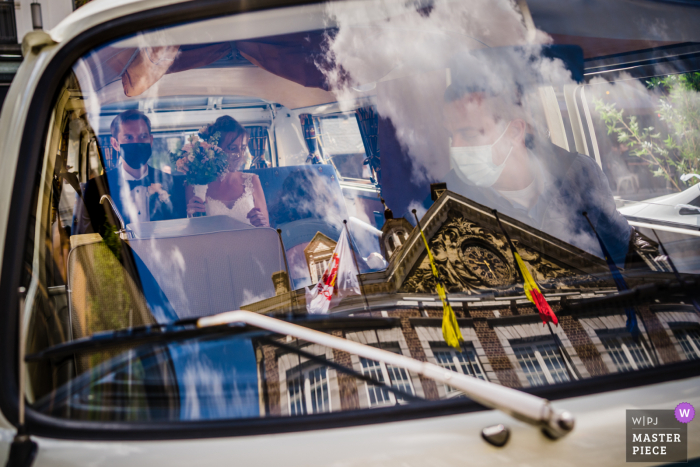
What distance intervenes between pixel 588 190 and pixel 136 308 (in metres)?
1.49

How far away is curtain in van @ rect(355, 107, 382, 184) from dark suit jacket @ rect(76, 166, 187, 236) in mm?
629

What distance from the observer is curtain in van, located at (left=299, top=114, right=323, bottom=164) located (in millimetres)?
1639

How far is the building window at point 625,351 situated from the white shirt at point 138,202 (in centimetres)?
141

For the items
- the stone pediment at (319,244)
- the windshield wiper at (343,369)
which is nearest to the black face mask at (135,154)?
the stone pediment at (319,244)

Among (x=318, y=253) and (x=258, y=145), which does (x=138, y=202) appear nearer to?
(x=258, y=145)

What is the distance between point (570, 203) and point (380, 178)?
0.62 meters

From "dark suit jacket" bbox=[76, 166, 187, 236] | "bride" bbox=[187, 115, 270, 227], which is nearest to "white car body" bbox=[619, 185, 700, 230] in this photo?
"bride" bbox=[187, 115, 270, 227]

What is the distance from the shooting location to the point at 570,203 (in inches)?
60.6

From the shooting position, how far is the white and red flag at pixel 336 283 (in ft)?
4.54

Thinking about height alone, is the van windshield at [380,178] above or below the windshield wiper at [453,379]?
above

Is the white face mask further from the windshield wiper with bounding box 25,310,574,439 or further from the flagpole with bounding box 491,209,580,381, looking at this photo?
the windshield wiper with bounding box 25,310,574,439

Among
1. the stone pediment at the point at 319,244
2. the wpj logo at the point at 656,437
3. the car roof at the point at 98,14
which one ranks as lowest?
the wpj logo at the point at 656,437

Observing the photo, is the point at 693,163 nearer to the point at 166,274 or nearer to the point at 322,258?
the point at 322,258

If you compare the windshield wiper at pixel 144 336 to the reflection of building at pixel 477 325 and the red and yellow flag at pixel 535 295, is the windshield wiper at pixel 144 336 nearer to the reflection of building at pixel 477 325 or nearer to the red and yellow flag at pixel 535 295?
the reflection of building at pixel 477 325
